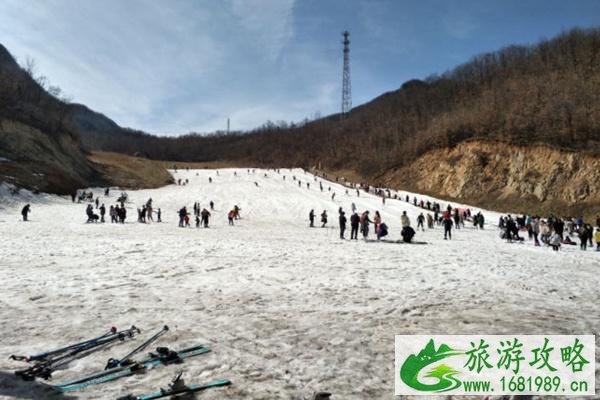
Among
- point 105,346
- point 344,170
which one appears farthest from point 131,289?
point 344,170

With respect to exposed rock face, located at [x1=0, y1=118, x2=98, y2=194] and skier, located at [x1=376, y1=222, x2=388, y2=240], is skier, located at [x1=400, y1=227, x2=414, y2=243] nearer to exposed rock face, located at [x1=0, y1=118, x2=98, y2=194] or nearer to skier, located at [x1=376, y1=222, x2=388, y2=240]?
skier, located at [x1=376, y1=222, x2=388, y2=240]

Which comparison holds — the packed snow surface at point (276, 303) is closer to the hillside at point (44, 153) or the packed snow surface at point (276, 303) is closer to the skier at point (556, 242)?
the skier at point (556, 242)

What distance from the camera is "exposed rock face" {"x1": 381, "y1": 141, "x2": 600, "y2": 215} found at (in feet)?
143

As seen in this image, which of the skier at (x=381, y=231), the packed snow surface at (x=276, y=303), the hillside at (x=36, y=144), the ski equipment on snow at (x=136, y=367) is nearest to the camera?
the ski equipment on snow at (x=136, y=367)

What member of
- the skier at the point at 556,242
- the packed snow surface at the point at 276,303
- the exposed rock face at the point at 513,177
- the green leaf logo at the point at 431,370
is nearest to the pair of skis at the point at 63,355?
the packed snow surface at the point at 276,303

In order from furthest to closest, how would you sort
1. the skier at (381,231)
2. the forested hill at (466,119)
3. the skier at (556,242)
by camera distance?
the forested hill at (466,119)
the skier at (381,231)
the skier at (556,242)

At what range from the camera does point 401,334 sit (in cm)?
586

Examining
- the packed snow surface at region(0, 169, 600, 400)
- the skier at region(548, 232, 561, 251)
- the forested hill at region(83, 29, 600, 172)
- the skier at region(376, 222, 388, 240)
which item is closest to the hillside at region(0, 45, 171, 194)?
the packed snow surface at region(0, 169, 600, 400)

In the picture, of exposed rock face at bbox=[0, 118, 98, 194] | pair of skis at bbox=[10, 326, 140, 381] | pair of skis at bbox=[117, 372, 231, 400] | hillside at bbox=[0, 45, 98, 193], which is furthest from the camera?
hillside at bbox=[0, 45, 98, 193]

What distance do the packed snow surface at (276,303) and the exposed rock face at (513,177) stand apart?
113 ft

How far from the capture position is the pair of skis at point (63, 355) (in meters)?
4.39

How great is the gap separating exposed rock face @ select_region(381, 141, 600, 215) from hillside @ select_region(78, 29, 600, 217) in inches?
5.7

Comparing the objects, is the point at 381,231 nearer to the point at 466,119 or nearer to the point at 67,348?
the point at 67,348

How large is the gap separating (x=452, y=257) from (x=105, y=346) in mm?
12233
